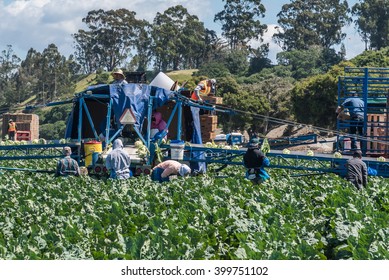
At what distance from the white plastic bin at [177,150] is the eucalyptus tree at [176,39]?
305ft

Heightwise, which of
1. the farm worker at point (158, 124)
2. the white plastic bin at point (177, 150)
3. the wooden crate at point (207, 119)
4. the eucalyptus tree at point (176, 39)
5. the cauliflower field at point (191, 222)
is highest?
the eucalyptus tree at point (176, 39)

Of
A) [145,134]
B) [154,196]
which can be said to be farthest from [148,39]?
[154,196]

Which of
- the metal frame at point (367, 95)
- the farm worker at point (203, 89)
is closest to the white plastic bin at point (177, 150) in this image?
the farm worker at point (203, 89)

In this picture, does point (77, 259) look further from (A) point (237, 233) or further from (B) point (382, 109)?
(B) point (382, 109)

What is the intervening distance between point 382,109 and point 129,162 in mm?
6426

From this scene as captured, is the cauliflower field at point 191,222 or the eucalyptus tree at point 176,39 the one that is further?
the eucalyptus tree at point 176,39

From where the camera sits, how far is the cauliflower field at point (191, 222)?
9523mm

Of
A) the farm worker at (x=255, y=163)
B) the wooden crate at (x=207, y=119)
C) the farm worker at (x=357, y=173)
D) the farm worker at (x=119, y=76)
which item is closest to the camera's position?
the farm worker at (x=357, y=173)

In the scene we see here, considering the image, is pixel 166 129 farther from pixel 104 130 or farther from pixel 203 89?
pixel 203 89

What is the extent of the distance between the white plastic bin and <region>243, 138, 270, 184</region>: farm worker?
304cm

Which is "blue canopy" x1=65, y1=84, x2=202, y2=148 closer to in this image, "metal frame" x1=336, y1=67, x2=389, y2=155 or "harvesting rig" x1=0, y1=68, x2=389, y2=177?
"harvesting rig" x1=0, y1=68, x2=389, y2=177

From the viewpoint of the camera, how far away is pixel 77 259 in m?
9.10

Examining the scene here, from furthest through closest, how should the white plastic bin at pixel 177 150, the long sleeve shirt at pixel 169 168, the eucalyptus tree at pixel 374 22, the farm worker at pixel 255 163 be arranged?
1. the eucalyptus tree at pixel 374 22
2. the white plastic bin at pixel 177 150
3. the long sleeve shirt at pixel 169 168
4. the farm worker at pixel 255 163

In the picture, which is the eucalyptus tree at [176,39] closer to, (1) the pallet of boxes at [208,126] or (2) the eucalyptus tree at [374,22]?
(2) the eucalyptus tree at [374,22]
